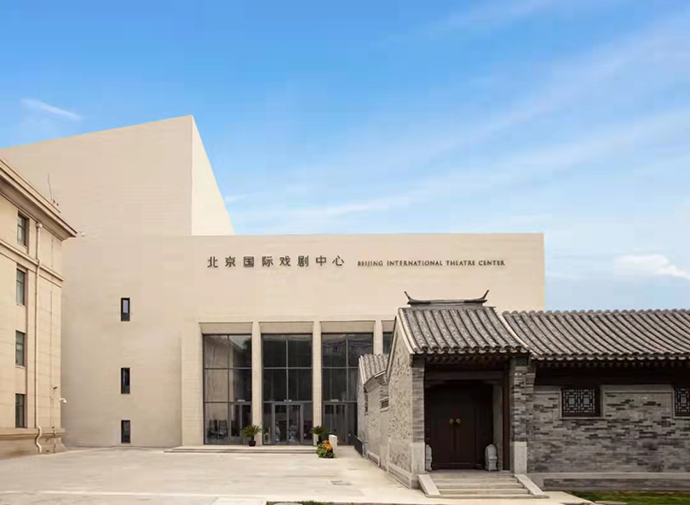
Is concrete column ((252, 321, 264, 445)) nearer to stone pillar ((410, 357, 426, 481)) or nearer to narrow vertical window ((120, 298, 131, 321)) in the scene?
narrow vertical window ((120, 298, 131, 321))

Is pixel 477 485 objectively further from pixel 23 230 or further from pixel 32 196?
pixel 23 230

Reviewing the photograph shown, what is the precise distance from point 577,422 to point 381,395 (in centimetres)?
858

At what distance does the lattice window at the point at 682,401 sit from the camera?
2162cm

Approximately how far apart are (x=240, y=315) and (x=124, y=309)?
21.2 ft

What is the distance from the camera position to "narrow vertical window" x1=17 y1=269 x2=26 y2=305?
119 ft

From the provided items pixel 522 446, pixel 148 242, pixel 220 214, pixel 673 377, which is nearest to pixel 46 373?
pixel 148 242

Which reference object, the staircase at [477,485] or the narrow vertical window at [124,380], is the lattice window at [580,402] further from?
the narrow vertical window at [124,380]

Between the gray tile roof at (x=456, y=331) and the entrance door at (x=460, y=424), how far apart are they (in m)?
1.52

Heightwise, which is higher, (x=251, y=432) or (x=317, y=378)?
(x=317, y=378)

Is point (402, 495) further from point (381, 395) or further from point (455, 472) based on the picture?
point (381, 395)

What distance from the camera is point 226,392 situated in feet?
146

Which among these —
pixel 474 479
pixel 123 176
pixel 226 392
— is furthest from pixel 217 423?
pixel 474 479

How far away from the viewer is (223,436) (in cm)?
4416

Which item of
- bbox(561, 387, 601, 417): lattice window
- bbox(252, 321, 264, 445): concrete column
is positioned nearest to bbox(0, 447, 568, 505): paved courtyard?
bbox(561, 387, 601, 417): lattice window
